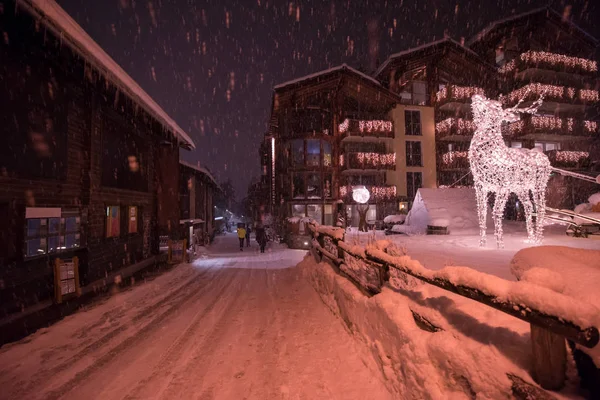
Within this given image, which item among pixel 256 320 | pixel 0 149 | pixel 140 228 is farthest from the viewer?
pixel 140 228

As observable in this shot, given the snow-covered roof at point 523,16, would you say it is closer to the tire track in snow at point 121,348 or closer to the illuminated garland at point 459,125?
the illuminated garland at point 459,125

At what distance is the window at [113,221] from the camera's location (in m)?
10.5

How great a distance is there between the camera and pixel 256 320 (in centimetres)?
592

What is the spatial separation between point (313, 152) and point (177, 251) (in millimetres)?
15565

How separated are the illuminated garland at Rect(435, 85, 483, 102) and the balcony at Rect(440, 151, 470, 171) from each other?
5.15 m

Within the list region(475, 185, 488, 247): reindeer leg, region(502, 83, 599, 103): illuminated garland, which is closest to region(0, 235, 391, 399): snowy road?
region(475, 185, 488, 247): reindeer leg

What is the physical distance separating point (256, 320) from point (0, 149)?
6.77 metres

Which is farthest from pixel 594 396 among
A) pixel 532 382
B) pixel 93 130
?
pixel 93 130

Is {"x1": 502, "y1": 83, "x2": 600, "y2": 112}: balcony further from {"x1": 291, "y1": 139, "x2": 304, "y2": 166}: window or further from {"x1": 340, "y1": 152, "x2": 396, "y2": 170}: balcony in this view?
{"x1": 291, "y1": 139, "x2": 304, "y2": 166}: window

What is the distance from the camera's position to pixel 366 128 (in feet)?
85.9

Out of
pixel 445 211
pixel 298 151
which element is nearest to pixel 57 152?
pixel 298 151

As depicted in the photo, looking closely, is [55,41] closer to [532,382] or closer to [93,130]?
[93,130]

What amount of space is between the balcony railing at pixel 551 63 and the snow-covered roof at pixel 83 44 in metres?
32.8

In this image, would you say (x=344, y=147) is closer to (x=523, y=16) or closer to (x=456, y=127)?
(x=456, y=127)
